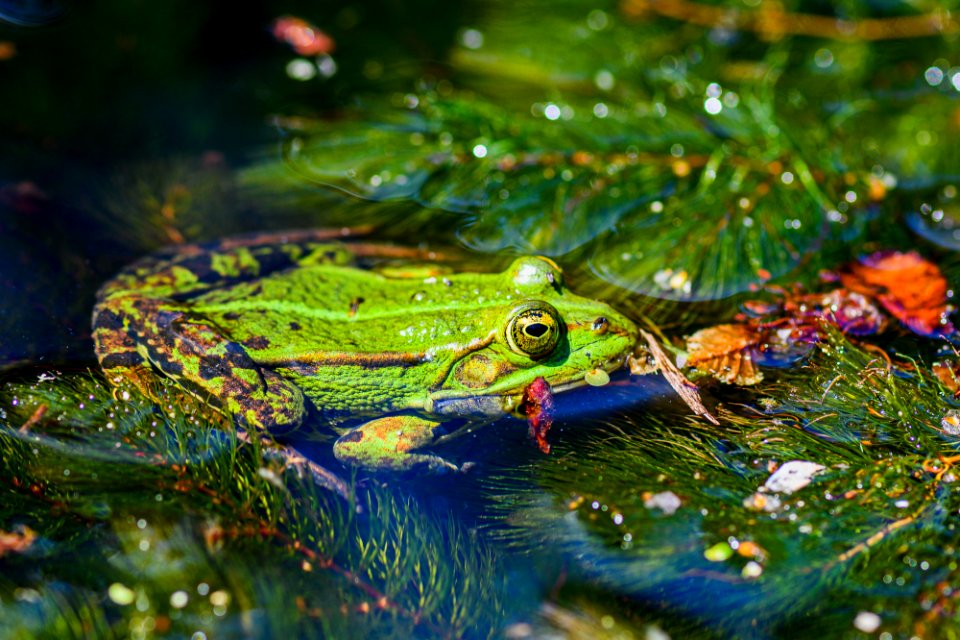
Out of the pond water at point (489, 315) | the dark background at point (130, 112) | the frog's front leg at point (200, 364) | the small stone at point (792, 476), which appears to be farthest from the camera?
the dark background at point (130, 112)

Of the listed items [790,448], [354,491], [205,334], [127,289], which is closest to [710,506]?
[790,448]

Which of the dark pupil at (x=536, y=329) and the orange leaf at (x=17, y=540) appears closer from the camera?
the orange leaf at (x=17, y=540)

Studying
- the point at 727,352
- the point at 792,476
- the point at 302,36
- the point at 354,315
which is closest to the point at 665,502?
the point at 792,476

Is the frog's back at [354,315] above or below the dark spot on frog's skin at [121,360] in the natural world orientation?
above

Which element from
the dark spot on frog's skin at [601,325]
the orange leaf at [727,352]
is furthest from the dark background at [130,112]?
the orange leaf at [727,352]

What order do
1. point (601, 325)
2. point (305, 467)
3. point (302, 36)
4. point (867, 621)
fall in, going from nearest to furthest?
point (867, 621) < point (305, 467) < point (601, 325) < point (302, 36)

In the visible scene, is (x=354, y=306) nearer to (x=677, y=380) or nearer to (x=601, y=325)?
(x=601, y=325)

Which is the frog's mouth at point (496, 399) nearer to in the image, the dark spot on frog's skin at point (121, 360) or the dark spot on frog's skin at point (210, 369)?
the dark spot on frog's skin at point (210, 369)

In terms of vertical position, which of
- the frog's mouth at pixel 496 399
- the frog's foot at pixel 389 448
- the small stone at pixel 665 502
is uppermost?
the small stone at pixel 665 502
